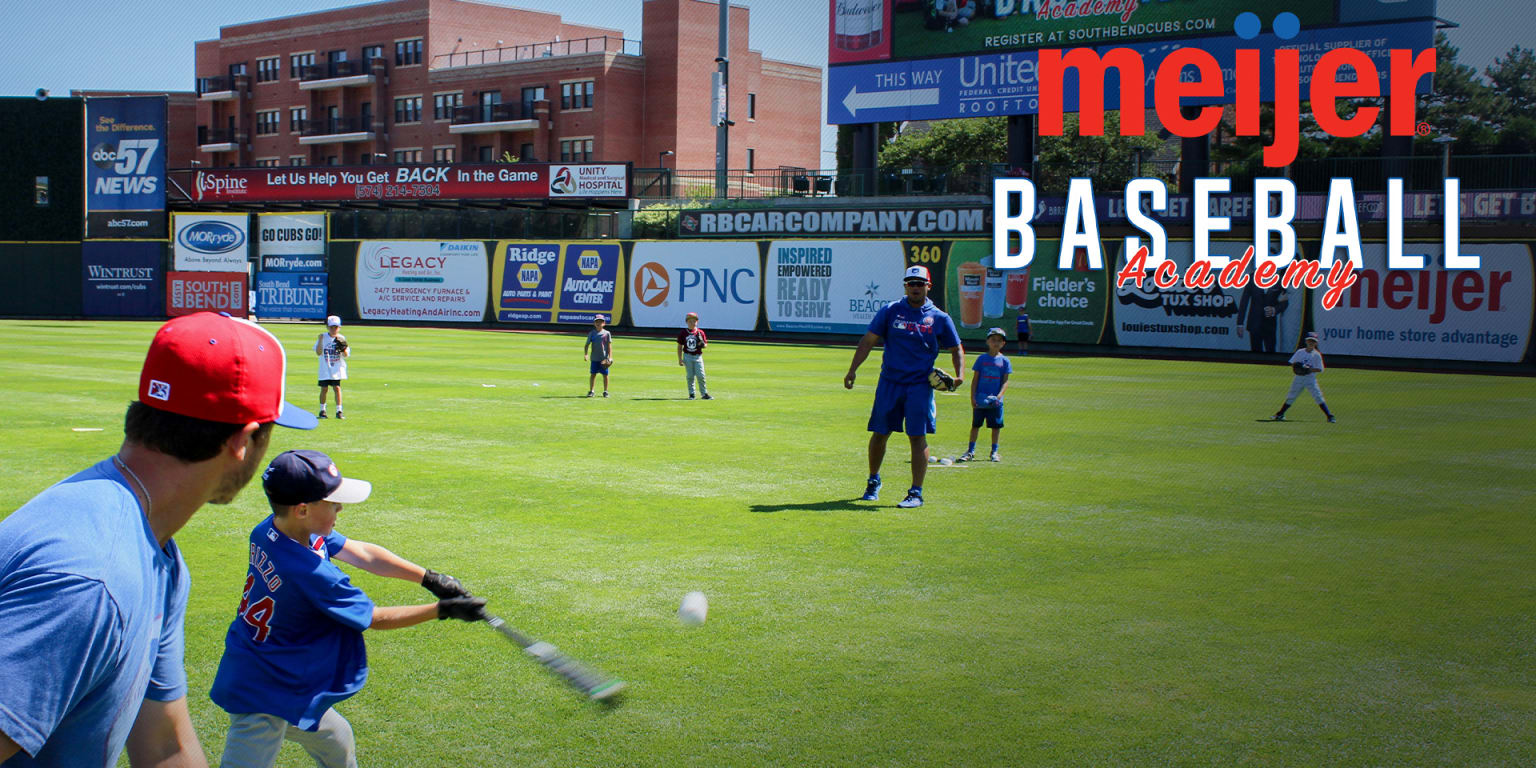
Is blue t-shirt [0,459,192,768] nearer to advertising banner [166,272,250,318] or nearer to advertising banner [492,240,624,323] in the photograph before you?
advertising banner [492,240,624,323]

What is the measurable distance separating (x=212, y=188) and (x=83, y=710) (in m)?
65.0

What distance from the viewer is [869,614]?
7965mm

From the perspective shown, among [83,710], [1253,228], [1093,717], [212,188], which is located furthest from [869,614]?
[212,188]

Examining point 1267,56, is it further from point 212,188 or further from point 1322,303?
point 212,188

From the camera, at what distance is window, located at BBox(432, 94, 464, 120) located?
8806 cm

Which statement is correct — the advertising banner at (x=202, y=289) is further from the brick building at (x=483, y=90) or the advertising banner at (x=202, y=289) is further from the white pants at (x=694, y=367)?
the white pants at (x=694, y=367)

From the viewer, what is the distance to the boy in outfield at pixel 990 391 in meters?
15.7

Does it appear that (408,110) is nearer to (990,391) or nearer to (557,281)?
(557,281)

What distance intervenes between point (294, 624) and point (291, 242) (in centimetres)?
5759

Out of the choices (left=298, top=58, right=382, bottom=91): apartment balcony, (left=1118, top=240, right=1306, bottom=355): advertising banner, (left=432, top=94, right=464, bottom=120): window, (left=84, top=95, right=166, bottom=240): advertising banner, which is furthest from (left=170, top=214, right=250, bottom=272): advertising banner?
(left=1118, top=240, right=1306, bottom=355): advertising banner

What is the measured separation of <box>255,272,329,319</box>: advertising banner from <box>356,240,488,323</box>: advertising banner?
2.35 metres

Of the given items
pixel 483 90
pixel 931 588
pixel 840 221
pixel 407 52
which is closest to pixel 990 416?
pixel 931 588

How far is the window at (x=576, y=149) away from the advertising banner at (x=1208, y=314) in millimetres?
49814

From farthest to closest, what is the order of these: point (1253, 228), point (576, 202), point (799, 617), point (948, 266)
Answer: point (576, 202), point (948, 266), point (1253, 228), point (799, 617)
